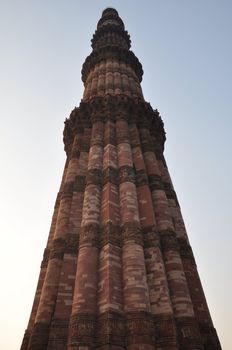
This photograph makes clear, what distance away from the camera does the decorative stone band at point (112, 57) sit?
21.9 metres

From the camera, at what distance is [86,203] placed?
34.4 feet

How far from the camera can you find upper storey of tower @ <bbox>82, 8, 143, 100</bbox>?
18.6 meters

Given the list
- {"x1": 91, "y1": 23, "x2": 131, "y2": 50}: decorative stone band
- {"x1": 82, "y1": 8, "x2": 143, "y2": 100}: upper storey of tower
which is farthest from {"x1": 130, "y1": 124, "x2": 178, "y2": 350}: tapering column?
{"x1": 91, "y1": 23, "x2": 131, "y2": 50}: decorative stone band

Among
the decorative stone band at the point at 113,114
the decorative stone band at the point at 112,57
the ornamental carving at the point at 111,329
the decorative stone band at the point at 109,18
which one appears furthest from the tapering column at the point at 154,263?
the decorative stone band at the point at 109,18

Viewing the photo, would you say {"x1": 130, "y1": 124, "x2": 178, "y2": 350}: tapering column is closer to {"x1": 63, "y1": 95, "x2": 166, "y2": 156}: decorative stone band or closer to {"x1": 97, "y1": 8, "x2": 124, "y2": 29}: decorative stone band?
{"x1": 63, "y1": 95, "x2": 166, "y2": 156}: decorative stone band

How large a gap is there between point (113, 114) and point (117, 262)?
859 cm

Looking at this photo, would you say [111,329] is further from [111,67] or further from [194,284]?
[111,67]

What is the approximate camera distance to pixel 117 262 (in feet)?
28.2

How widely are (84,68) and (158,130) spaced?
942 centimetres

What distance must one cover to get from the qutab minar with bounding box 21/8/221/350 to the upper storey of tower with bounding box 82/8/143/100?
4067mm

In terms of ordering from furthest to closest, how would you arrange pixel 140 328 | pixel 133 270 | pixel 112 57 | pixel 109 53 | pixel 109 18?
1. pixel 109 18
2. pixel 109 53
3. pixel 112 57
4. pixel 133 270
5. pixel 140 328

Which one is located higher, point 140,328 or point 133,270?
point 133,270

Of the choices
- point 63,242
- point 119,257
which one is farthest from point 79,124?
point 119,257

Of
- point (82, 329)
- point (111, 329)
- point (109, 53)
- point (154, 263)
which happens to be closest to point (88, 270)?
point (82, 329)
